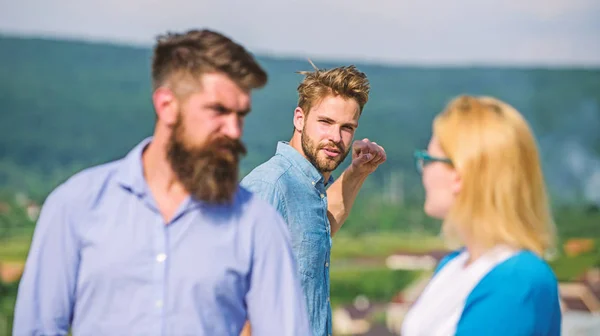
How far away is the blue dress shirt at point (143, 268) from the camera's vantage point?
1.98m

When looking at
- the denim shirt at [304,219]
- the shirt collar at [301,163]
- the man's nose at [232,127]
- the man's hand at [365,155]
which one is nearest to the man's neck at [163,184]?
the man's nose at [232,127]

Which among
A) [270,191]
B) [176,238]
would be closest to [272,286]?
[176,238]

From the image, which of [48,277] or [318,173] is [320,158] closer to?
[318,173]

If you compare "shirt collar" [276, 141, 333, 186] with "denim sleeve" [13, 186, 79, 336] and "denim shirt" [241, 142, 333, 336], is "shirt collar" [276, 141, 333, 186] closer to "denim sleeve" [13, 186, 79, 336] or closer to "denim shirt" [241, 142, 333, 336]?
"denim shirt" [241, 142, 333, 336]

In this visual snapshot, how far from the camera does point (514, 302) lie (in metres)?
1.92

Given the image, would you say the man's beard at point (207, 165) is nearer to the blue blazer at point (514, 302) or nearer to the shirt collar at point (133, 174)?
the shirt collar at point (133, 174)

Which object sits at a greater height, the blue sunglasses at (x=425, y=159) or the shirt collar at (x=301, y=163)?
the blue sunglasses at (x=425, y=159)

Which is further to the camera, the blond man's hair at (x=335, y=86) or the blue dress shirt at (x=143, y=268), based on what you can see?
Answer: the blond man's hair at (x=335, y=86)

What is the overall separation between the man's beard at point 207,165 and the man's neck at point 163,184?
0.11ft

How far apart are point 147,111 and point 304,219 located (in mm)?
6944

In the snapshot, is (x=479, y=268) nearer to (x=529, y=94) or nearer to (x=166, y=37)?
(x=166, y=37)

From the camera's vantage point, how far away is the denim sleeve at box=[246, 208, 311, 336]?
2.05m

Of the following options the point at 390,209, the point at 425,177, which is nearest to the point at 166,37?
the point at 425,177

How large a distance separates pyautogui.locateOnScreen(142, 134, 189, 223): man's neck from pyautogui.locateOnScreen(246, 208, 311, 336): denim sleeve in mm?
187
